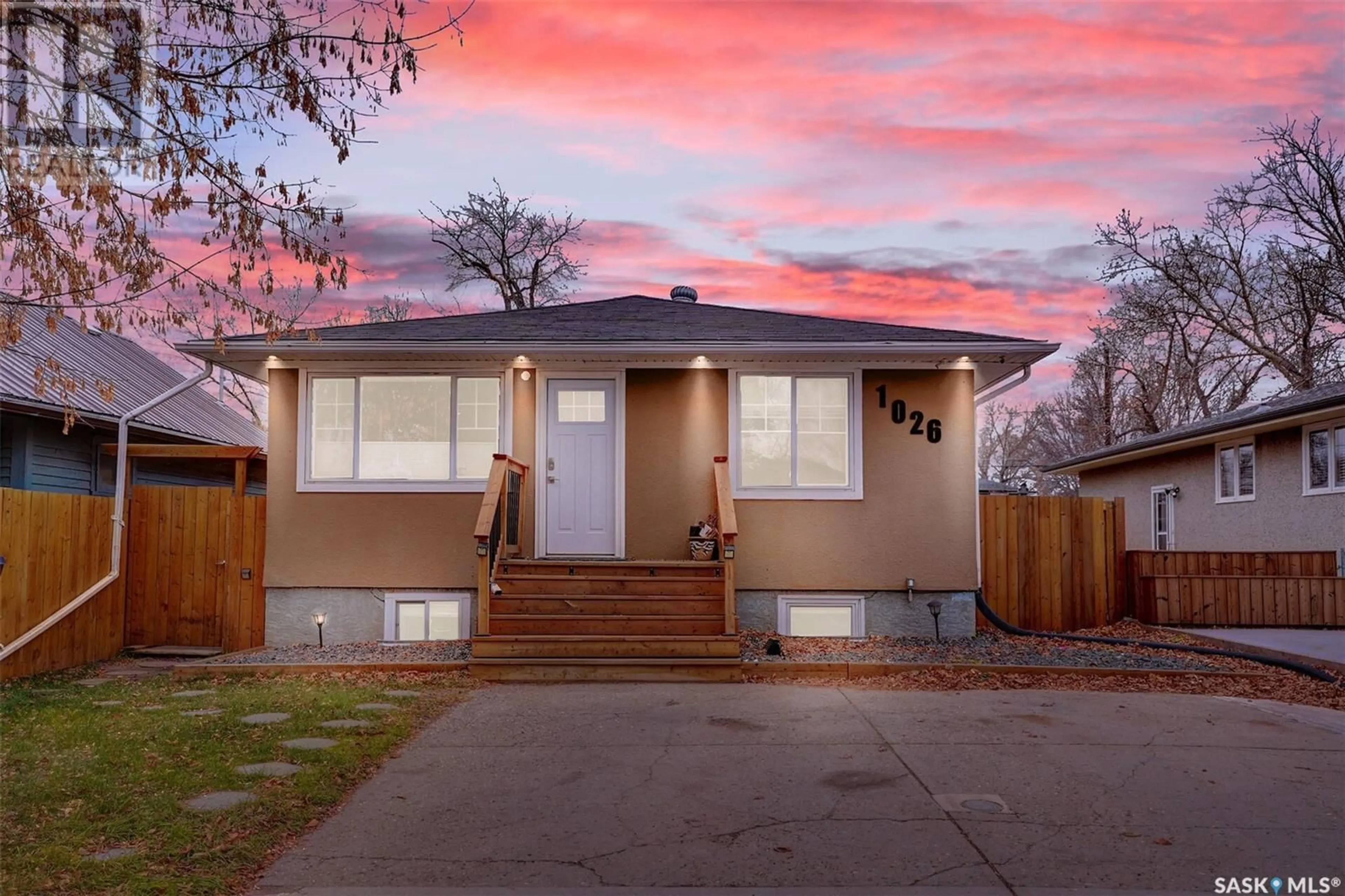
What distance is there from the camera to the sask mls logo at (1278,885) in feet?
12.1

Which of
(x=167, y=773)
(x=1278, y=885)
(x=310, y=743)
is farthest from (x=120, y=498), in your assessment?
(x=1278, y=885)

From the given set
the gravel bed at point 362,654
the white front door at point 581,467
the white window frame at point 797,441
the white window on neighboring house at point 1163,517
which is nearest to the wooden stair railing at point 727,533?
the white window frame at point 797,441

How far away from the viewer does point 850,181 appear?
14.8m

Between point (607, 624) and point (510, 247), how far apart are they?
20160mm

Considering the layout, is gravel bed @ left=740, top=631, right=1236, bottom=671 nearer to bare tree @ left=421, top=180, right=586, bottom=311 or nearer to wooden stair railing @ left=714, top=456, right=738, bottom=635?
wooden stair railing @ left=714, top=456, right=738, bottom=635

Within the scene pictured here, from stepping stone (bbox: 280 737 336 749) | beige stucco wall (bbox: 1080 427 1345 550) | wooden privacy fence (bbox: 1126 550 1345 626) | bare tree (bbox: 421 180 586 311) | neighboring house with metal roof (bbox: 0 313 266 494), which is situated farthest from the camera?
bare tree (bbox: 421 180 586 311)

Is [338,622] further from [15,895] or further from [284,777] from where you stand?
[15,895]

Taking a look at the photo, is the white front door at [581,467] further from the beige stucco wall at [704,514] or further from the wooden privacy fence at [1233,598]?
the wooden privacy fence at [1233,598]

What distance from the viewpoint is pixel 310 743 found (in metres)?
5.94

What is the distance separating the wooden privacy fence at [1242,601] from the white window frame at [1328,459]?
252 centimetres

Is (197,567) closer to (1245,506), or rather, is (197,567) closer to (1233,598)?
(1233,598)

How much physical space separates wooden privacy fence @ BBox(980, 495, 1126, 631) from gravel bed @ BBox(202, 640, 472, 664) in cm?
608

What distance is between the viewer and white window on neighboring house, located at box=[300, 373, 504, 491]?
10.9 m

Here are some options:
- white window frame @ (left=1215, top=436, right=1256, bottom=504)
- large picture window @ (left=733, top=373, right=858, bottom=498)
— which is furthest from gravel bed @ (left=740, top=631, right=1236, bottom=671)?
white window frame @ (left=1215, top=436, right=1256, bottom=504)
